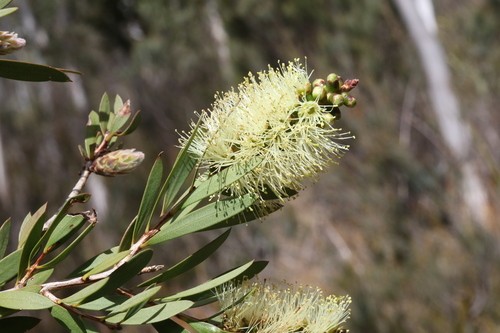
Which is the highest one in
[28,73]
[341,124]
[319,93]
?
[341,124]

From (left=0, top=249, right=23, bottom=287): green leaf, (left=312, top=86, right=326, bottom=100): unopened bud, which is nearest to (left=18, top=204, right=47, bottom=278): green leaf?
(left=0, top=249, right=23, bottom=287): green leaf

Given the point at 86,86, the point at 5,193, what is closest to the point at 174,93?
the point at 86,86

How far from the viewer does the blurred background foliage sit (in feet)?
15.2

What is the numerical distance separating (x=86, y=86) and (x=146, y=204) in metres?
8.61

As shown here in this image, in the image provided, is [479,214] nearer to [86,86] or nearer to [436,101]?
[436,101]

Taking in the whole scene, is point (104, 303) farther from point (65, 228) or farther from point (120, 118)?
point (120, 118)

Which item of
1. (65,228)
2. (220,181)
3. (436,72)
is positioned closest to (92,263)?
(65,228)

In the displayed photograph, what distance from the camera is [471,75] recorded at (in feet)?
22.0

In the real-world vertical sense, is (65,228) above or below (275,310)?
above

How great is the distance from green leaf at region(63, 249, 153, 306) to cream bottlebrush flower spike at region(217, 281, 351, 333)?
0.12 metres

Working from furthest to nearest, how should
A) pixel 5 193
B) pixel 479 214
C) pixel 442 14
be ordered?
pixel 442 14 < pixel 5 193 < pixel 479 214

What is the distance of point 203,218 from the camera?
81 centimetres

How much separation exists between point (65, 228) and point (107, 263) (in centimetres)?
11

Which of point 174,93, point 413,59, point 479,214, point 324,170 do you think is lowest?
point 479,214
